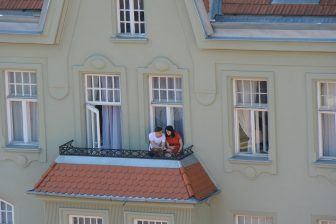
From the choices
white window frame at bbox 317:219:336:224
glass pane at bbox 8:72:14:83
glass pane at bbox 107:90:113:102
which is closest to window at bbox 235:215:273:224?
white window frame at bbox 317:219:336:224

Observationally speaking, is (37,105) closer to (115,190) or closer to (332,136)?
(115,190)

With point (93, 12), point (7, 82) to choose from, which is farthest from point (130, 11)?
point (7, 82)

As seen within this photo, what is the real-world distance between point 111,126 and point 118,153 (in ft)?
5.06

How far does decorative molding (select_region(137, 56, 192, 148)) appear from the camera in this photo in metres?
52.5

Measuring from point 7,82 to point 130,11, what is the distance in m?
4.68

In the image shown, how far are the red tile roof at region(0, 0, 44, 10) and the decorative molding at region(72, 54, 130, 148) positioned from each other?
2.21 meters

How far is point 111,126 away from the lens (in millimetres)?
54156

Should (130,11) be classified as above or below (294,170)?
above

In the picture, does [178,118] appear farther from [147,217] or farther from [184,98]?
[147,217]

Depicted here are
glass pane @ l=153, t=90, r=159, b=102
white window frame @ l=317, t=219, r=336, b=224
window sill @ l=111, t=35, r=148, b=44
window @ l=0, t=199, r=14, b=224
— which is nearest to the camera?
white window frame @ l=317, t=219, r=336, b=224

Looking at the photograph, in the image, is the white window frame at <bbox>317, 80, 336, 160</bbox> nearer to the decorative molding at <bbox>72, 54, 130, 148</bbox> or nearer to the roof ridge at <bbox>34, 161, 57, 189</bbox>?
the decorative molding at <bbox>72, 54, 130, 148</bbox>

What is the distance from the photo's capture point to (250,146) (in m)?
52.5

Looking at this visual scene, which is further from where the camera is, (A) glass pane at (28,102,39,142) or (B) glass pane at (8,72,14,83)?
(A) glass pane at (28,102,39,142)

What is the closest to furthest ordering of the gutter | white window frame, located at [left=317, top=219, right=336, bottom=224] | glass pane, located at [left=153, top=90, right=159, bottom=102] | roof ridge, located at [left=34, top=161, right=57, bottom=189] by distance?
the gutter, white window frame, located at [left=317, top=219, right=336, bottom=224], glass pane, located at [left=153, top=90, right=159, bottom=102], roof ridge, located at [left=34, top=161, right=57, bottom=189]
